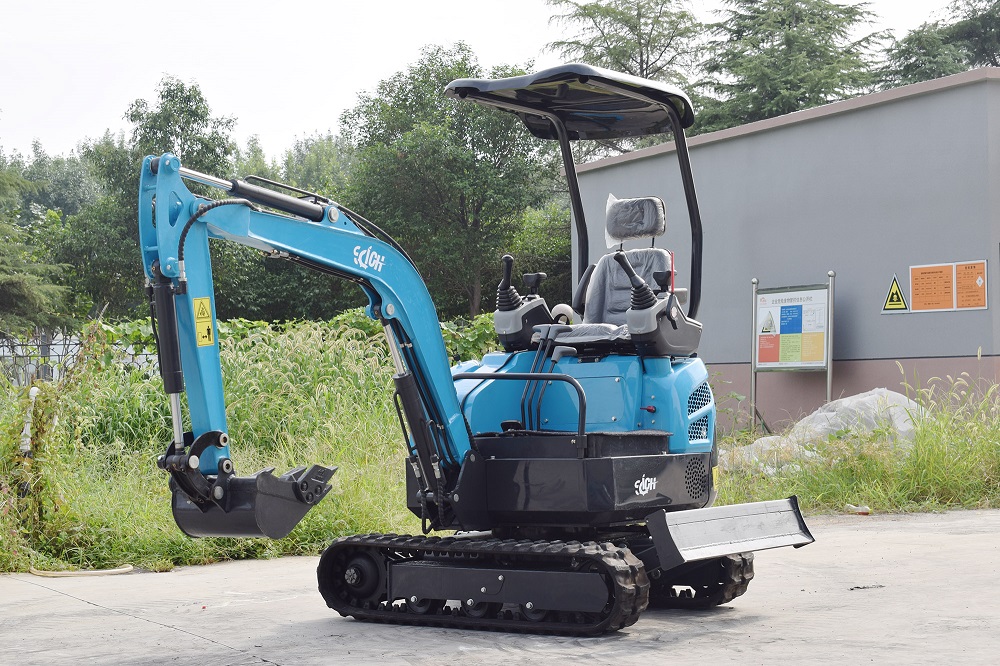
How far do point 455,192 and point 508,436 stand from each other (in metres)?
28.0

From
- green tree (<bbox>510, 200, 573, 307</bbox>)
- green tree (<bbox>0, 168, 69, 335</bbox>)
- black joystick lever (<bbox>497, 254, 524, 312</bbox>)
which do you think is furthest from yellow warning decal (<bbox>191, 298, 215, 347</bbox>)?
green tree (<bbox>0, 168, 69, 335</bbox>)

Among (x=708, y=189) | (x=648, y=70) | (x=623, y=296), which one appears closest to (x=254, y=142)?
(x=648, y=70)

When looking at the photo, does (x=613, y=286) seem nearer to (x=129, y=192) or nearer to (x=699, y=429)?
(x=699, y=429)

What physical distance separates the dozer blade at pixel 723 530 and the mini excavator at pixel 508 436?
1cm

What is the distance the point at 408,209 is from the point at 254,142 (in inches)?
3267

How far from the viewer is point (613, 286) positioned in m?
7.13

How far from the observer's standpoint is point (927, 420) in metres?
10.9

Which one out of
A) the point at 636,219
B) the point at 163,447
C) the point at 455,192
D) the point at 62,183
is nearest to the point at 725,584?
the point at 636,219

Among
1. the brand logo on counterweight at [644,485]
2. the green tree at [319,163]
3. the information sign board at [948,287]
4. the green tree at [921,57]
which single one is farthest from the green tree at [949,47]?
the green tree at [319,163]

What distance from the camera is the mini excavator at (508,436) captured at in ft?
17.2

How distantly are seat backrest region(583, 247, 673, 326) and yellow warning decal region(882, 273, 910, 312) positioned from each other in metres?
6.51

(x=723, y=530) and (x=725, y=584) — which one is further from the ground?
(x=723, y=530)

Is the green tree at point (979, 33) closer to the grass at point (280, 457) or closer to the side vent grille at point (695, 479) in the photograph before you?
the grass at point (280, 457)

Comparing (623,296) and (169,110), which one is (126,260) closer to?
(169,110)
